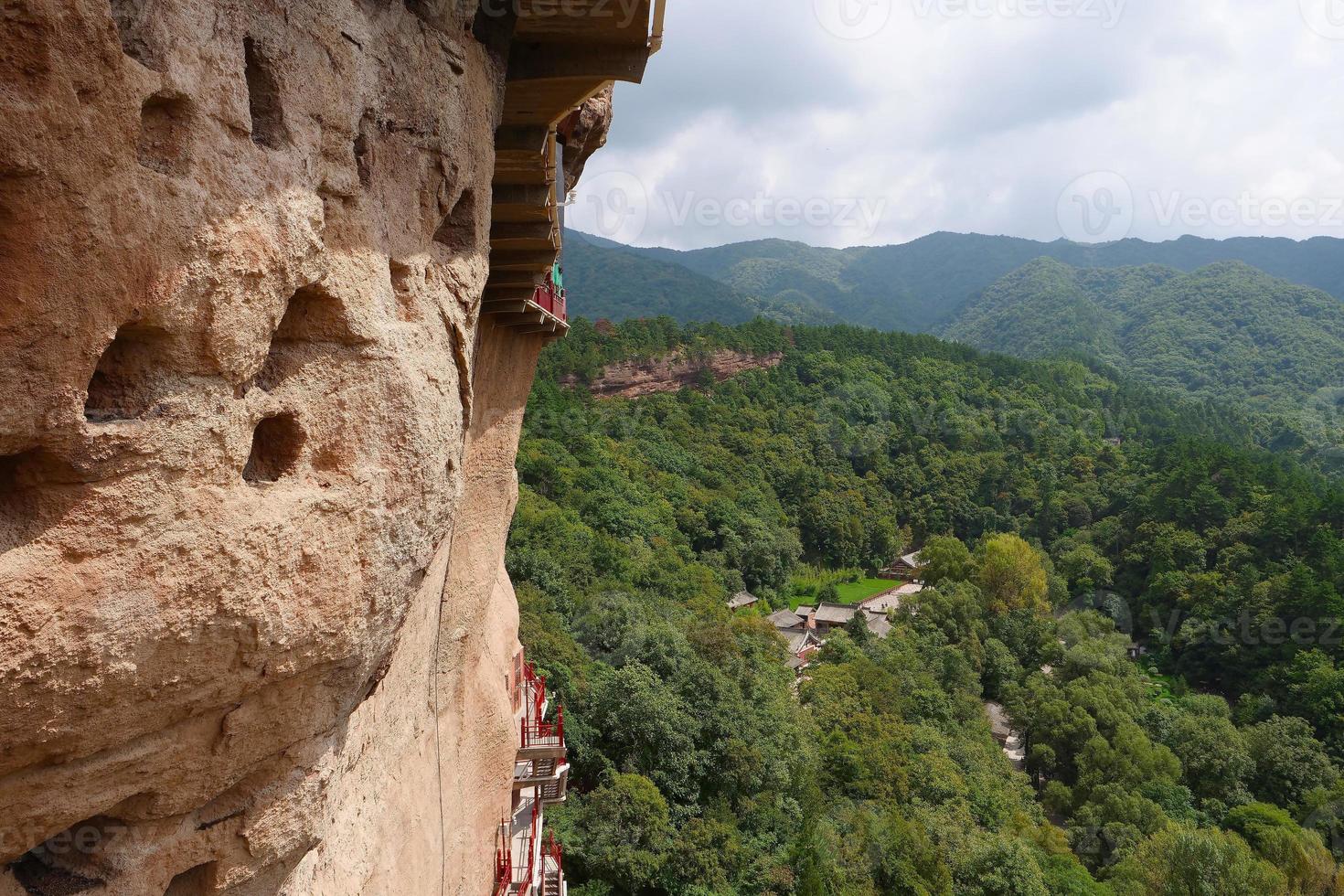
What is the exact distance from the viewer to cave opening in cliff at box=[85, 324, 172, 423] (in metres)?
4.06

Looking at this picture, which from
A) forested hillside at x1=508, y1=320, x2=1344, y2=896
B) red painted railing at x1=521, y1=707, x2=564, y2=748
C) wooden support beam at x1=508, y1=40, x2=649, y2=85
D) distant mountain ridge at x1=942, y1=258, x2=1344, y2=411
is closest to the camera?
wooden support beam at x1=508, y1=40, x2=649, y2=85

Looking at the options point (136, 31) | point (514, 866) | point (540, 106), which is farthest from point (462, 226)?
point (514, 866)

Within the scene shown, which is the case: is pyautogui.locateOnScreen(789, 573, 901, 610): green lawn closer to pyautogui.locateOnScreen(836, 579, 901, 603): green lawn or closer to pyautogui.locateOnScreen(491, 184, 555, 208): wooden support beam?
pyautogui.locateOnScreen(836, 579, 901, 603): green lawn

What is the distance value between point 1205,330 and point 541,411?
446 feet

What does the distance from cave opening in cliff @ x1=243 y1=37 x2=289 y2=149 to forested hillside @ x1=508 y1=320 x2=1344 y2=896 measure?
2037cm

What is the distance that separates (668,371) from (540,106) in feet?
201

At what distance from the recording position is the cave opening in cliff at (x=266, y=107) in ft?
15.4

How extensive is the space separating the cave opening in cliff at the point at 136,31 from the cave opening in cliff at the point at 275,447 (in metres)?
1.96

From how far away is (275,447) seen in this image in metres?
5.13

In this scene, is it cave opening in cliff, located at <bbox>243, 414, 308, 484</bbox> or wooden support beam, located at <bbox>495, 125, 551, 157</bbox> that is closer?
cave opening in cliff, located at <bbox>243, 414, 308, 484</bbox>

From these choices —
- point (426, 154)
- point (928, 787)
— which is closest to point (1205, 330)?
point (928, 787)

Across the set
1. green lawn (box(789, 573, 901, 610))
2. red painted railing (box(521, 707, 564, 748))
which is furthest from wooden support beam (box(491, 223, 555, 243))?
green lawn (box(789, 573, 901, 610))

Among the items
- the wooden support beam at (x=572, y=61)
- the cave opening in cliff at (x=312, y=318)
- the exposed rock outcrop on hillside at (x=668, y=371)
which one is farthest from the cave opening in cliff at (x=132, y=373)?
the exposed rock outcrop on hillside at (x=668, y=371)

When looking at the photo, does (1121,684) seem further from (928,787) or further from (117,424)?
(117,424)
